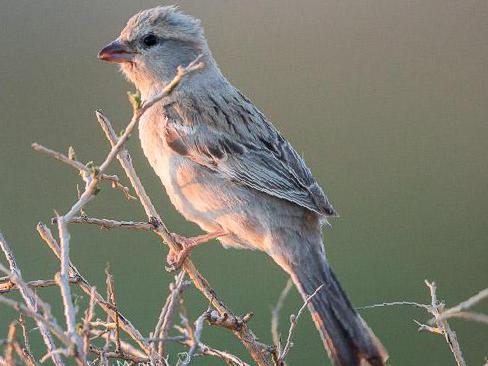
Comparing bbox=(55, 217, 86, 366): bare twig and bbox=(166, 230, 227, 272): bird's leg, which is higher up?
bbox=(55, 217, 86, 366): bare twig

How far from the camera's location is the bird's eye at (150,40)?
4.04 meters

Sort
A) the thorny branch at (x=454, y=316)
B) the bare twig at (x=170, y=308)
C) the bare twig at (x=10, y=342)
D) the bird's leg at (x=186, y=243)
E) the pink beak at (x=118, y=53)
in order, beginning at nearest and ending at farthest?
the bare twig at (x=10, y=342), the thorny branch at (x=454, y=316), the bare twig at (x=170, y=308), the bird's leg at (x=186, y=243), the pink beak at (x=118, y=53)

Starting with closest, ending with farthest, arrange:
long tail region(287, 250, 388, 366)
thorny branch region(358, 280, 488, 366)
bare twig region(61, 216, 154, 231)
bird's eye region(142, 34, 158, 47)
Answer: thorny branch region(358, 280, 488, 366) < bare twig region(61, 216, 154, 231) < long tail region(287, 250, 388, 366) < bird's eye region(142, 34, 158, 47)

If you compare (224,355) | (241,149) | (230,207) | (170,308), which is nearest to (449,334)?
(224,355)

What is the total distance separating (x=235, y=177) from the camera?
3.62 m

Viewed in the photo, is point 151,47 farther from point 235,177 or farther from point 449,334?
point 449,334

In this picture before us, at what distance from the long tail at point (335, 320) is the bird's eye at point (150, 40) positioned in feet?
3.85

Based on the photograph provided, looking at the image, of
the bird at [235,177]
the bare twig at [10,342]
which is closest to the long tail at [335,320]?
the bird at [235,177]

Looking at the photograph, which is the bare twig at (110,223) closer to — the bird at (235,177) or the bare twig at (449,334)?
the bird at (235,177)

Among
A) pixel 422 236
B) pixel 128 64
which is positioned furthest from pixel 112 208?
pixel 128 64

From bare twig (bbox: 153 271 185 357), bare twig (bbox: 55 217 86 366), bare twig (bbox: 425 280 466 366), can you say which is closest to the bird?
bare twig (bbox: 425 280 466 366)

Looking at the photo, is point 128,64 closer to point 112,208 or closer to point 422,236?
point 112,208

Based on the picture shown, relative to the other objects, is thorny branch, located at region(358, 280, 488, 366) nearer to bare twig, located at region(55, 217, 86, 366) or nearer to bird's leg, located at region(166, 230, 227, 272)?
bare twig, located at region(55, 217, 86, 366)

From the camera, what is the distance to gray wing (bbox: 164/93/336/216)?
3578 millimetres
